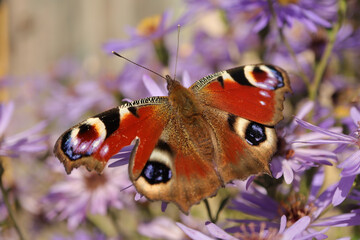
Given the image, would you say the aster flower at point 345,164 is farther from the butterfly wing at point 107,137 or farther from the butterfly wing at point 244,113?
the butterfly wing at point 107,137

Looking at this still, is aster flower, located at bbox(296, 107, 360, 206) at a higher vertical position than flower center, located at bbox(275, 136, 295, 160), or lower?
higher

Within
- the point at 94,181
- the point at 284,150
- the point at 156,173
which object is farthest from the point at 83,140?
the point at 94,181

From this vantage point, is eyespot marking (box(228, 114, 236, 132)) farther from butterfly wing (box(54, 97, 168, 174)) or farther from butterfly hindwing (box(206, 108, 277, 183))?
butterfly wing (box(54, 97, 168, 174))

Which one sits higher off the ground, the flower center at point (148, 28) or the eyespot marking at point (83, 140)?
the eyespot marking at point (83, 140)

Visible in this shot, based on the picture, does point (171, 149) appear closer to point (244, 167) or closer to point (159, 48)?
point (244, 167)

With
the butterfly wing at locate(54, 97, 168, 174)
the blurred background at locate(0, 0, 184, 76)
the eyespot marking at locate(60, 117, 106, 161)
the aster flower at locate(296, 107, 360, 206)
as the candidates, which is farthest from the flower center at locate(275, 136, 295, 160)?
the blurred background at locate(0, 0, 184, 76)

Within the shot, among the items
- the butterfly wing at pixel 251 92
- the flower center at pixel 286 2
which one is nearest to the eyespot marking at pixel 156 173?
the butterfly wing at pixel 251 92

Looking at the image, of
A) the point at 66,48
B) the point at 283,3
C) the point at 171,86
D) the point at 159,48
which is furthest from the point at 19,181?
the point at 66,48
